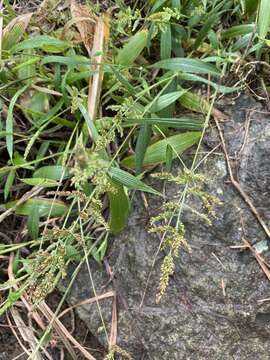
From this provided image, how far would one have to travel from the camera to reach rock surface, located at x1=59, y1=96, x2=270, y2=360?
1470 mm

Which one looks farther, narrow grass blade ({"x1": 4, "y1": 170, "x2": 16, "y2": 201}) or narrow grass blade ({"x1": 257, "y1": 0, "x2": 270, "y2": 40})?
narrow grass blade ({"x1": 4, "y1": 170, "x2": 16, "y2": 201})

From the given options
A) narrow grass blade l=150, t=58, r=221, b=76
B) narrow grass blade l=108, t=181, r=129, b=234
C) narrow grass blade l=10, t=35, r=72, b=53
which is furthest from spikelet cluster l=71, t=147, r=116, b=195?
narrow grass blade l=10, t=35, r=72, b=53

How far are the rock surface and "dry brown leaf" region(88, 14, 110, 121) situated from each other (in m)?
0.29

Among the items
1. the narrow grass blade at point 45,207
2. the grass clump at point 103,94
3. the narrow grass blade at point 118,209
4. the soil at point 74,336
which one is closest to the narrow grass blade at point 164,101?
the grass clump at point 103,94

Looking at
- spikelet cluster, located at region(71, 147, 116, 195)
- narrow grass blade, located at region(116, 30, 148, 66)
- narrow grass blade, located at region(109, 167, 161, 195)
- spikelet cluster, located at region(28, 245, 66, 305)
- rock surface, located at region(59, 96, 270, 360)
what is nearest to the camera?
spikelet cluster, located at region(71, 147, 116, 195)

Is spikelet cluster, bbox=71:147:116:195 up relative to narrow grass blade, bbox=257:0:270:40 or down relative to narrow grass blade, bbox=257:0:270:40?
down

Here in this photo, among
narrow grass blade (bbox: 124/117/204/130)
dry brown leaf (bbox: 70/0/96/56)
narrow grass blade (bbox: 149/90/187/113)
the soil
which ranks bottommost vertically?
the soil

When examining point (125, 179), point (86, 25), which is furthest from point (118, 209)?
point (86, 25)

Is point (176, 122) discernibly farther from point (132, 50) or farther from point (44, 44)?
point (44, 44)

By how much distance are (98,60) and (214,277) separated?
0.70 m

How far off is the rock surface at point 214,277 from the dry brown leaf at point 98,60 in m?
0.29

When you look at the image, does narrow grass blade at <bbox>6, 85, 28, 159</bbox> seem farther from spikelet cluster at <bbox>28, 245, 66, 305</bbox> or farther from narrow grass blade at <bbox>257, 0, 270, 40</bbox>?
narrow grass blade at <bbox>257, 0, 270, 40</bbox>

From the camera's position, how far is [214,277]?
1481 millimetres

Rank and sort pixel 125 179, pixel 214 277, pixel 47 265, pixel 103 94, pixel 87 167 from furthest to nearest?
pixel 103 94
pixel 214 277
pixel 125 179
pixel 47 265
pixel 87 167
